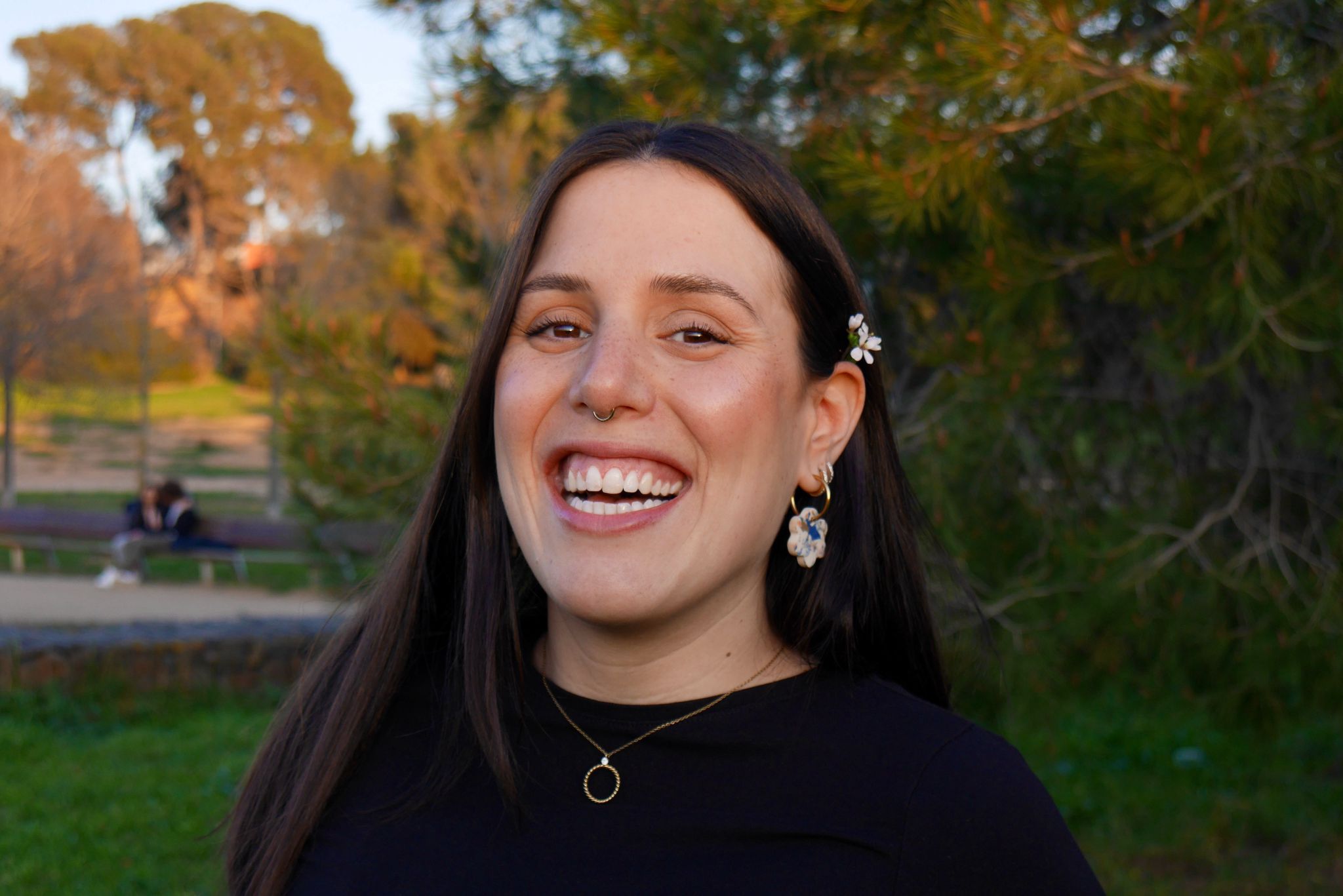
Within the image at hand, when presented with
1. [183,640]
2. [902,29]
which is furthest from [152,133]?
[902,29]

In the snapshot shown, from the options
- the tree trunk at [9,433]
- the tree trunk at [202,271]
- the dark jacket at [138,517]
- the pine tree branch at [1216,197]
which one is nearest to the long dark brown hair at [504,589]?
the pine tree branch at [1216,197]

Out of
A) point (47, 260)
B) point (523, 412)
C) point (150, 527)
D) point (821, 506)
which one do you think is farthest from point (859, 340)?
point (47, 260)

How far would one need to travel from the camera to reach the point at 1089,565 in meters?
3.28

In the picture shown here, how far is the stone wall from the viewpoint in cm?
618

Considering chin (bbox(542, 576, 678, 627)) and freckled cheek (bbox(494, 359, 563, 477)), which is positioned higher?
freckled cheek (bbox(494, 359, 563, 477))

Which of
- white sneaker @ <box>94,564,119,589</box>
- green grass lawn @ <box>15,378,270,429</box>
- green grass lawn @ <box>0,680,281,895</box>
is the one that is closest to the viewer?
green grass lawn @ <box>0,680,281,895</box>

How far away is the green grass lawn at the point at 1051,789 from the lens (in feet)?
14.1

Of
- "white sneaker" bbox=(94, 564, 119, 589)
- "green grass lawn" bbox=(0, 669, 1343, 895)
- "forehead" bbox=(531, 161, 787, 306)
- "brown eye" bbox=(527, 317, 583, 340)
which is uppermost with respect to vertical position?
"forehead" bbox=(531, 161, 787, 306)

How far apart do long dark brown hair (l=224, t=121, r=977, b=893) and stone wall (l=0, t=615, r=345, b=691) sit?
396cm

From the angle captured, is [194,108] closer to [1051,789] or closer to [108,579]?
[108,579]

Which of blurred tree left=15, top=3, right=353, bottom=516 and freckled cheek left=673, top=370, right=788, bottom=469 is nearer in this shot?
freckled cheek left=673, top=370, right=788, bottom=469

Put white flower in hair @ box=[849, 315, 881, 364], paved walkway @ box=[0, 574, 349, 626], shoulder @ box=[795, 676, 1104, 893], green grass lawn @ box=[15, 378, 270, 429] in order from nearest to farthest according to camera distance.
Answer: shoulder @ box=[795, 676, 1104, 893], white flower in hair @ box=[849, 315, 881, 364], paved walkway @ box=[0, 574, 349, 626], green grass lawn @ box=[15, 378, 270, 429]

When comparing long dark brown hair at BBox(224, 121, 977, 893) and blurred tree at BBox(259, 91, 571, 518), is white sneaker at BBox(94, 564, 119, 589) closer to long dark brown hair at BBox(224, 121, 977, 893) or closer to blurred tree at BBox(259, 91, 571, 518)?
blurred tree at BBox(259, 91, 571, 518)

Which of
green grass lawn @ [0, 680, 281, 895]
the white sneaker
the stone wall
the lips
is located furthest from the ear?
the white sneaker
